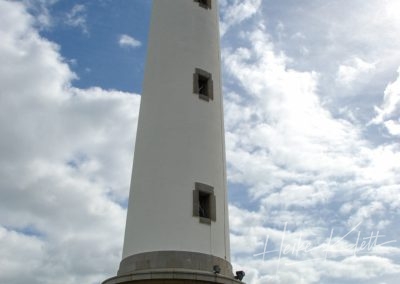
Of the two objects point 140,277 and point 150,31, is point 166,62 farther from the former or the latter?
point 140,277

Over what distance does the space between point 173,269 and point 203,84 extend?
20.7 feet

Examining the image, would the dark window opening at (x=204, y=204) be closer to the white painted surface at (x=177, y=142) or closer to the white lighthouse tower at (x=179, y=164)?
the white lighthouse tower at (x=179, y=164)

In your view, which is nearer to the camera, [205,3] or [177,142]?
[177,142]

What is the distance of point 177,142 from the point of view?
52.5 ft

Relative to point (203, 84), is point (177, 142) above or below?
below

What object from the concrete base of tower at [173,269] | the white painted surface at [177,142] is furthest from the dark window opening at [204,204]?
the concrete base of tower at [173,269]

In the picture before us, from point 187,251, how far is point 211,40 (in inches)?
292

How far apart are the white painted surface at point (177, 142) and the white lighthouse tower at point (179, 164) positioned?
28 mm

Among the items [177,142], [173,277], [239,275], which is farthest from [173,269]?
[177,142]

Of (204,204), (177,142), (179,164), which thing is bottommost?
(204,204)

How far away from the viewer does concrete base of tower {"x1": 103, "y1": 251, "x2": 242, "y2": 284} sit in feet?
45.4

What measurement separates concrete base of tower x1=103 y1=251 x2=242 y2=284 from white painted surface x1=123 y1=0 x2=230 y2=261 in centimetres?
23

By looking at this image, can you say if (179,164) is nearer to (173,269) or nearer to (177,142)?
(177,142)

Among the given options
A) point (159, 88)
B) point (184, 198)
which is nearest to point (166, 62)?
point (159, 88)
